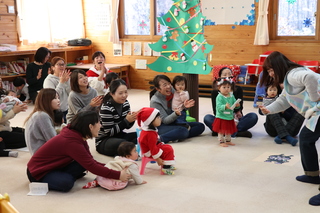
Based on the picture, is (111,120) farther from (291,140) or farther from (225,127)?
(291,140)

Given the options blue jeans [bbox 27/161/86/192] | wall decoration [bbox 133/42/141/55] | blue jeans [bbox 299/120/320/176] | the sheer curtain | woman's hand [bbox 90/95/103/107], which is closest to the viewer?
blue jeans [bbox 299/120/320/176]

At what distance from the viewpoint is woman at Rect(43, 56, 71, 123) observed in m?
5.40

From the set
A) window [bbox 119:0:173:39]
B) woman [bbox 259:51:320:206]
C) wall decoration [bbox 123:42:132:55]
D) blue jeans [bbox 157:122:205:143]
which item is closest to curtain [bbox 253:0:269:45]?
window [bbox 119:0:173:39]

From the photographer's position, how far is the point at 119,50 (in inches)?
373

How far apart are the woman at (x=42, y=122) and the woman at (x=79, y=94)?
0.78 m

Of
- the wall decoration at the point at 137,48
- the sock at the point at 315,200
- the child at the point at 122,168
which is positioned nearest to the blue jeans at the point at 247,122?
the child at the point at 122,168

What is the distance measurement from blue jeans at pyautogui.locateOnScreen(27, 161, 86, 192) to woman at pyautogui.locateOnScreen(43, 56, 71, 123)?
1948 millimetres

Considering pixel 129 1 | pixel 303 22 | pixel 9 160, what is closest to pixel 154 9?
pixel 129 1

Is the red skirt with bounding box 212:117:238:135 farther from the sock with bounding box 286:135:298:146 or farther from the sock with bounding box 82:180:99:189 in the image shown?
the sock with bounding box 82:180:99:189

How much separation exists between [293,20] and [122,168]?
16.9 feet

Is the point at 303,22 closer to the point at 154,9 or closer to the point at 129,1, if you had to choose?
the point at 154,9

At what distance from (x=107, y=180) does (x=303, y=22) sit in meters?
5.25

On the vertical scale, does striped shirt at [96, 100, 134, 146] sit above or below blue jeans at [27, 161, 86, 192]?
above

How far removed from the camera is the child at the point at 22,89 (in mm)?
7758
